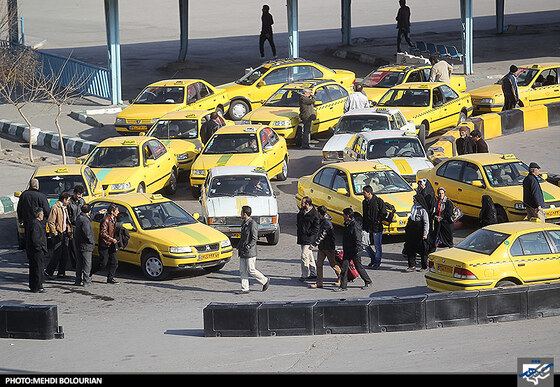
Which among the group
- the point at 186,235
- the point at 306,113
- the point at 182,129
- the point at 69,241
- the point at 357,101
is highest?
the point at 357,101

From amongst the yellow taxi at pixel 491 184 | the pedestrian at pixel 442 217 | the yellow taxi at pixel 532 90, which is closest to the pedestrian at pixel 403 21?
the yellow taxi at pixel 532 90

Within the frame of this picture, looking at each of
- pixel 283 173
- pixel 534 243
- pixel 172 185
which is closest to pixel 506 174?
pixel 534 243

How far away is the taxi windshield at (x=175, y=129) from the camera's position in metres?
26.1

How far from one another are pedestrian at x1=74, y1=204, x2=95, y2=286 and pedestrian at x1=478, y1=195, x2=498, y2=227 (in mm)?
7369

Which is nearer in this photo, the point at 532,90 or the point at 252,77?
the point at 532,90

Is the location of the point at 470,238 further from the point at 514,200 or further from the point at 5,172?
the point at 5,172

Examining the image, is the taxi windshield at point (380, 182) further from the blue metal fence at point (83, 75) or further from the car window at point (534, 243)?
the blue metal fence at point (83, 75)

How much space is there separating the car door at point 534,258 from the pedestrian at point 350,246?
8.56 feet

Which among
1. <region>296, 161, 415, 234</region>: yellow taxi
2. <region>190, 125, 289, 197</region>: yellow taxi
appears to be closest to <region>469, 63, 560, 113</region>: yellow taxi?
<region>190, 125, 289, 197</region>: yellow taxi

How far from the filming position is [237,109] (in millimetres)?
30672

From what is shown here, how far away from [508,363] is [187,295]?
22.1 feet

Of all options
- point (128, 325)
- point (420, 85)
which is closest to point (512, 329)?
point (128, 325)

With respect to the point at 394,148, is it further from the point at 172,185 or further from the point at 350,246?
the point at 350,246

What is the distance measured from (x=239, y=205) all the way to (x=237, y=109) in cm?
1124
